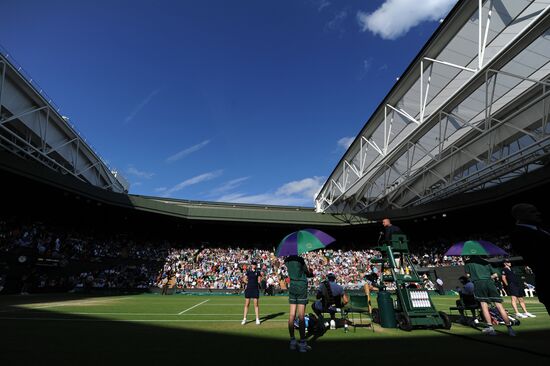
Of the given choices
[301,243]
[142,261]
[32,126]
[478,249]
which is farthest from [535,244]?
[142,261]

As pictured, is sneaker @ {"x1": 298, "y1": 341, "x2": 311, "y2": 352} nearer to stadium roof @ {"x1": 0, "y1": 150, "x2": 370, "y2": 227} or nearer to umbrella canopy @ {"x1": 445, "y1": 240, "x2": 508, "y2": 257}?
umbrella canopy @ {"x1": 445, "y1": 240, "x2": 508, "y2": 257}

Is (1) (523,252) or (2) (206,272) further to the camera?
(2) (206,272)

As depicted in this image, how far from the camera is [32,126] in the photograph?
22844mm

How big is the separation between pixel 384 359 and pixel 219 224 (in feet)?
119

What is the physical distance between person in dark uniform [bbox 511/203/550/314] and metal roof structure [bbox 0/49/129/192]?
79.0 ft

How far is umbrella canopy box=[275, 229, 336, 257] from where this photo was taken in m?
6.76

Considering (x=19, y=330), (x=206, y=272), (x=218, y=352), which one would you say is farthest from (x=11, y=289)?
(x=218, y=352)

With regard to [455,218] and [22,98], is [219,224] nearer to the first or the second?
[22,98]

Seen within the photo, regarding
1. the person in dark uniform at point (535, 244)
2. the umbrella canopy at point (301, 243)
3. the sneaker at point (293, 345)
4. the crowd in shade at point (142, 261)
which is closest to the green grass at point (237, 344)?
the sneaker at point (293, 345)

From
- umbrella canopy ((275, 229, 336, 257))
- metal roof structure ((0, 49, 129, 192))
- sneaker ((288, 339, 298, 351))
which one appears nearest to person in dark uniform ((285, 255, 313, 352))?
sneaker ((288, 339, 298, 351))

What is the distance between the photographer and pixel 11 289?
23.1 m

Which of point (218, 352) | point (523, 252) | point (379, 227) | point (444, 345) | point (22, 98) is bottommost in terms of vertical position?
point (444, 345)

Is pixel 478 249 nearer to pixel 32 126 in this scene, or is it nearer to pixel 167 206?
pixel 32 126

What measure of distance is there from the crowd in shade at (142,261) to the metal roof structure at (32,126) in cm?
681
